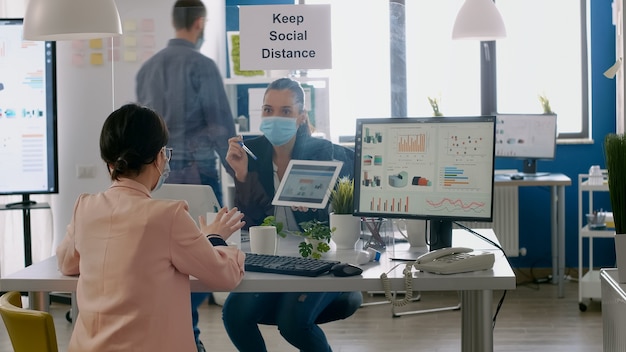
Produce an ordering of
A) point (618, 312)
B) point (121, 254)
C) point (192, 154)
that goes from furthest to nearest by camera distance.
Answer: point (192, 154) → point (618, 312) → point (121, 254)

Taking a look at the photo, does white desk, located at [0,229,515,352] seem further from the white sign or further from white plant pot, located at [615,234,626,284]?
the white sign

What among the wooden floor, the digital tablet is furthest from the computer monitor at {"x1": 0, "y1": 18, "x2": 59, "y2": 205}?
the digital tablet

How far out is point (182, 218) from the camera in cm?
223

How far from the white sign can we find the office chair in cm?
89

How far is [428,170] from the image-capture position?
2803 millimetres

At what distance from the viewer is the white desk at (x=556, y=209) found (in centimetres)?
584

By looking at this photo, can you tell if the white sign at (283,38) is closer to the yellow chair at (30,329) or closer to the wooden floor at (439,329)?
the yellow chair at (30,329)

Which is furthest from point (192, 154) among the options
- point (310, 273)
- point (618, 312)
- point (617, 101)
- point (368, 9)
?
point (617, 101)

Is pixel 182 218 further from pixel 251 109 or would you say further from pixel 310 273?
pixel 251 109

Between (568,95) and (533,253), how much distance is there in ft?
3.97

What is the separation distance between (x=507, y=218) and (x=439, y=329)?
1.75 m

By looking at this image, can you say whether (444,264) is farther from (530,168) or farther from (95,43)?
(530,168)

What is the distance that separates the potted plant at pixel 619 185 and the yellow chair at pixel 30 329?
1.52m

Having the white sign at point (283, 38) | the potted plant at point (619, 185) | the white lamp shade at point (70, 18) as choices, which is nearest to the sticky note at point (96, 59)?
the white lamp shade at point (70, 18)
